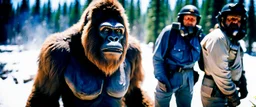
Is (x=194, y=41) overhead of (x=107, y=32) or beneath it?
beneath

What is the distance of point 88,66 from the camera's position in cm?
254

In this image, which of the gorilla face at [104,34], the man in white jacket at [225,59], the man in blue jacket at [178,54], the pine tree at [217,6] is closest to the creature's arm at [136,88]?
the gorilla face at [104,34]

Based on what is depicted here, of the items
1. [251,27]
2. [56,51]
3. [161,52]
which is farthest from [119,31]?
[251,27]

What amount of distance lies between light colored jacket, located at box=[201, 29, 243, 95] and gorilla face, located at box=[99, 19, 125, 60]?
144 centimetres

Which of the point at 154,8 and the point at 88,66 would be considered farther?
the point at 154,8

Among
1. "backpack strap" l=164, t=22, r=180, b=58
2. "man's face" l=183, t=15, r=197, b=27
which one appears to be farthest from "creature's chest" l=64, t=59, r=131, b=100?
"man's face" l=183, t=15, r=197, b=27

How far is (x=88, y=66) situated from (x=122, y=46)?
0.33 m

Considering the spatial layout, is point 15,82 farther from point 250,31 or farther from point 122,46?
point 250,31

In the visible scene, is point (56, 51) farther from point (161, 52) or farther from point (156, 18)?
point (156, 18)

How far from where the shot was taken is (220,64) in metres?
3.44

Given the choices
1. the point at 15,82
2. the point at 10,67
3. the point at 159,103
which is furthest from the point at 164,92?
the point at 10,67

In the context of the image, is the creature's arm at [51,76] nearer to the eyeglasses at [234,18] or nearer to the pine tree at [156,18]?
the eyeglasses at [234,18]

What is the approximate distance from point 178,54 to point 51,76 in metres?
1.82

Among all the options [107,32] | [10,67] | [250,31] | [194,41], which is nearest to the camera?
[107,32]
